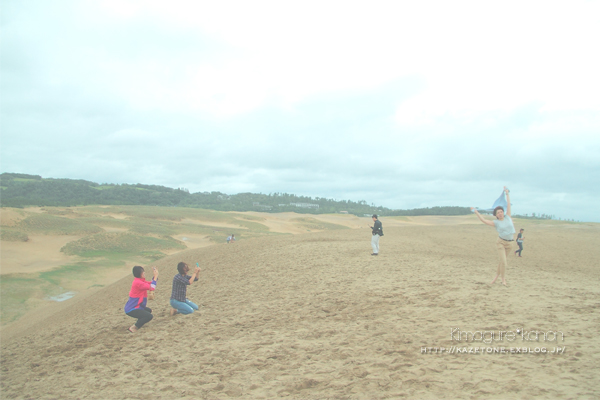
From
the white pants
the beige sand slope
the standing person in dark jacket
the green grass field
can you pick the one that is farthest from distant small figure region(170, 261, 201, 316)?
the green grass field

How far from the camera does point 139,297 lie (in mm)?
8859

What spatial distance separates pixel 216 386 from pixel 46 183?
126 m

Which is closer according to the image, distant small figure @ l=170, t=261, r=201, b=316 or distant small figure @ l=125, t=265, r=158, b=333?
distant small figure @ l=125, t=265, r=158, b=333

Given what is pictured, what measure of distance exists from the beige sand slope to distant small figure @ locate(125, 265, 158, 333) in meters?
0.30

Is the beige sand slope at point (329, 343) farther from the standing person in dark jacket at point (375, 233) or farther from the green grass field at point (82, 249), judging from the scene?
A: the green grass field at point (82, 249)

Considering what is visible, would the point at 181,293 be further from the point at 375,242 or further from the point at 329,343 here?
the point at 375,242

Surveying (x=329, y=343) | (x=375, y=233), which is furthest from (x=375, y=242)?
(x=329, y=343)

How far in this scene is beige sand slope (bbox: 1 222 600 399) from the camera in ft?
16.1

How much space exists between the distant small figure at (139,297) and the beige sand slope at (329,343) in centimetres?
30

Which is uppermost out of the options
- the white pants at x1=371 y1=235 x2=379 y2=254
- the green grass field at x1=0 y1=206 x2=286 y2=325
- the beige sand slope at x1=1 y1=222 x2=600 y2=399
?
the white pants at x1=371 y1=235 x2=379 y2=254

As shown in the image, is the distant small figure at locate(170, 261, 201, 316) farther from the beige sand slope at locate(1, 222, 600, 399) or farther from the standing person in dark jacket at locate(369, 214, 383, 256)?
the standing person in dark jacket at locate(369, 214, 383, 256)

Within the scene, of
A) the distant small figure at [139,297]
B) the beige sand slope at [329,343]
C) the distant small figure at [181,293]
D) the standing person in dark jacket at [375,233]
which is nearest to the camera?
the beige sand slope at [329,343]

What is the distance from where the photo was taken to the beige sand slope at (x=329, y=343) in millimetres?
4922

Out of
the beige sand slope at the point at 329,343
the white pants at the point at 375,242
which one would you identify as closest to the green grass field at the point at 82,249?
the beige sand slope at the point at 329,343
